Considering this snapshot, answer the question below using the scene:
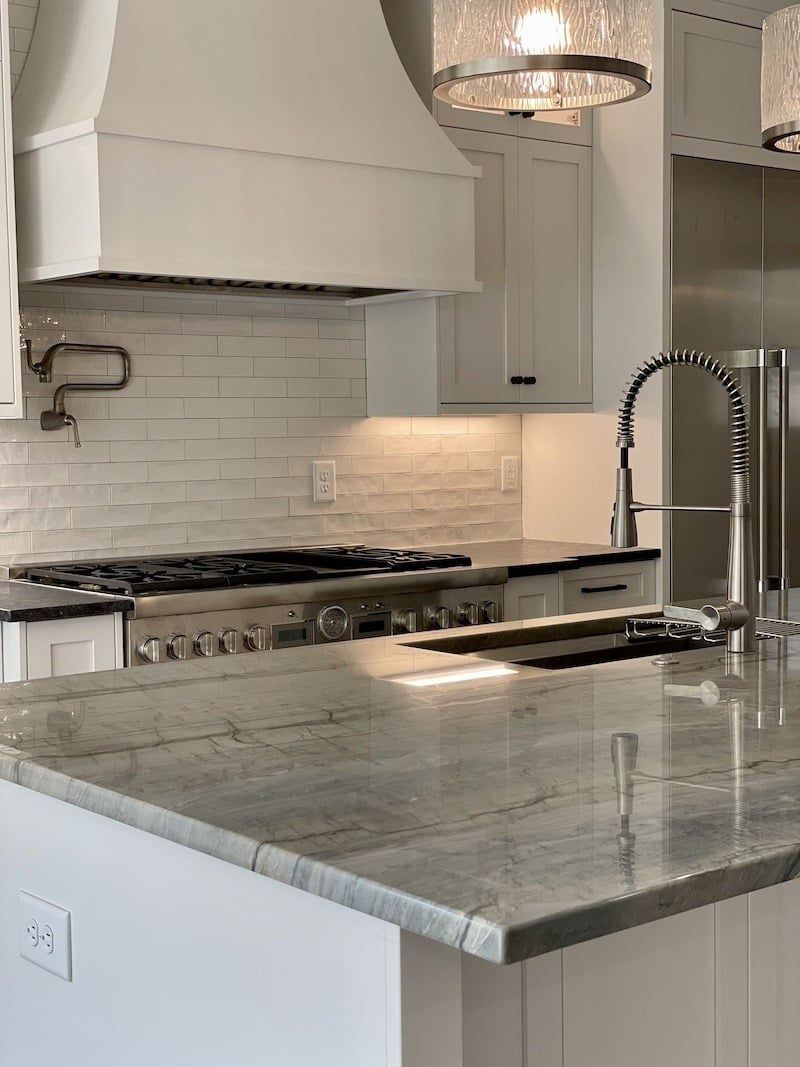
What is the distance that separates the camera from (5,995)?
181 centimetres

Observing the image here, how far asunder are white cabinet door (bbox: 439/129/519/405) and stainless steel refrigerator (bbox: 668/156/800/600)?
1.85ft

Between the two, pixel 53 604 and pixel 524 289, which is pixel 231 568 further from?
pixel 524 289

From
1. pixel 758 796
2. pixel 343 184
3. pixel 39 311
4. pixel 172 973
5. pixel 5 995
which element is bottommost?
pixel 5 995

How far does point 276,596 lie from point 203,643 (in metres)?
0.24

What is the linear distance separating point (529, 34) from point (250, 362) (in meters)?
2.38

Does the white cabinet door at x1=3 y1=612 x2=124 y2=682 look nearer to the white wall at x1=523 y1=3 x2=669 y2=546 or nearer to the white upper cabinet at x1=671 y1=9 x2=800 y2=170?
the white wall at x1=523 y1=3 x2=669 y2=546

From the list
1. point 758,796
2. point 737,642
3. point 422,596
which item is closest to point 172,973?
point 758,796

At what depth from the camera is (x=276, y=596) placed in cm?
361

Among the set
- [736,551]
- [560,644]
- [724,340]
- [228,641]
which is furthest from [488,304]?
[736,551]

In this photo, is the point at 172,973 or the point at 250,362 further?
the point at 250,362

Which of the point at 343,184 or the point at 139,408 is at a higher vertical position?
the point at 343,184

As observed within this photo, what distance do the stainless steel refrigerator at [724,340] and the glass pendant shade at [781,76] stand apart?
2048mm

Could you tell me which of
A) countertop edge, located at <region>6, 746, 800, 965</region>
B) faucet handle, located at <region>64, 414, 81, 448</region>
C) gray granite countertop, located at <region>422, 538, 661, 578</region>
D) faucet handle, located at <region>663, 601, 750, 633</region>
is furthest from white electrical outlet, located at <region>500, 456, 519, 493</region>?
Answer: countertop edge, located at <region>6, 746, 800, 965</region>

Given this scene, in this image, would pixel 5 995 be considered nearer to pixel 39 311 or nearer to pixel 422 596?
pixel 422 596
